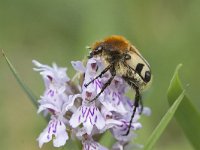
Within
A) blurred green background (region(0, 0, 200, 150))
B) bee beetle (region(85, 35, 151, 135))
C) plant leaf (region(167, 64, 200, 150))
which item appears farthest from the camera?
blurred green background (region(0, 0, 200, 150))

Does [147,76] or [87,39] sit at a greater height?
[147,76]

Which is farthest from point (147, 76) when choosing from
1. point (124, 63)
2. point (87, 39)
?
point (87, 39)

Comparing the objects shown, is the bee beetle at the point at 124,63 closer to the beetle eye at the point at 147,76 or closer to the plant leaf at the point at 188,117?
the beetle eye at the point at 147,76

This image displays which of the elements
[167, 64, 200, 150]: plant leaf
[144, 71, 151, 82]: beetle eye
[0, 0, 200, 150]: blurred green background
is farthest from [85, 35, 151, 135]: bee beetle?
[0, 0, 200, 150]: blurred green background

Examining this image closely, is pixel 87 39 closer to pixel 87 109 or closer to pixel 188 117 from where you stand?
pixel 87 109

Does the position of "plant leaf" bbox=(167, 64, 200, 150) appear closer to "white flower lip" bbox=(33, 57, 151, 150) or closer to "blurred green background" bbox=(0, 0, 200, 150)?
"white flower lip" bbox=(33, 57, 151, 150)

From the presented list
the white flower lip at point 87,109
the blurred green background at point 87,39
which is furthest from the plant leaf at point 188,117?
the blurred green background at point 87,39

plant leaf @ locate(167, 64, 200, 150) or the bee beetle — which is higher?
the bee beetle
